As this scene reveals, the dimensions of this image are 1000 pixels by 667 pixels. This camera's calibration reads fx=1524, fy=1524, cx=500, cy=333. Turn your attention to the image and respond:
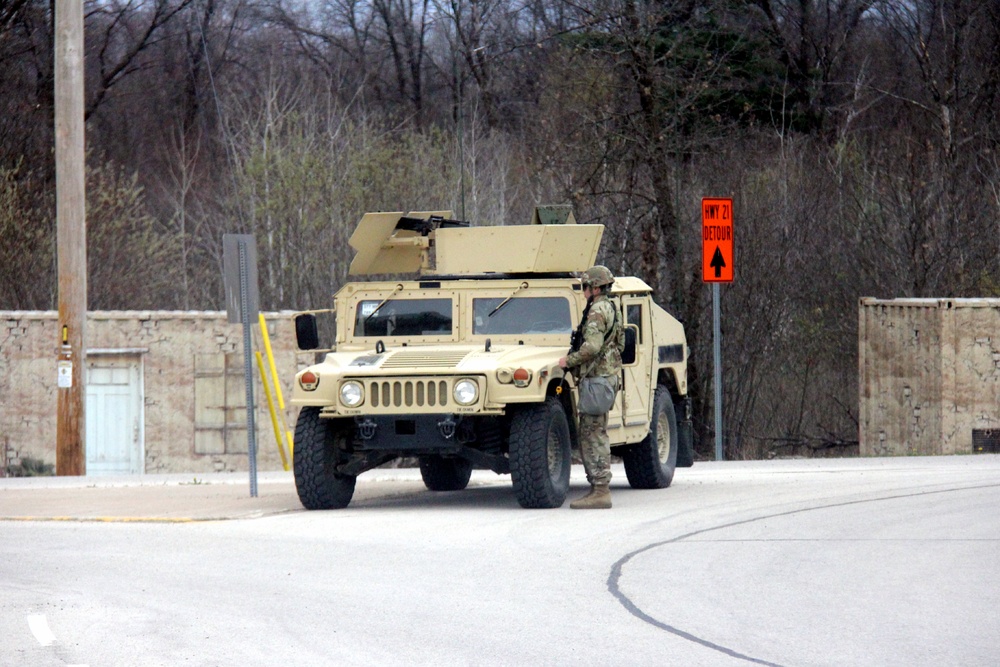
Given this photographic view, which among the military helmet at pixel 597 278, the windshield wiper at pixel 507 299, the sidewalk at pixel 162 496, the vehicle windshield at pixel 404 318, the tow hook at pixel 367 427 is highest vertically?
the military helmet at pixel 597 278

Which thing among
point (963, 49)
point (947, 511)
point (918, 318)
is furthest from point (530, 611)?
point (963, 49)

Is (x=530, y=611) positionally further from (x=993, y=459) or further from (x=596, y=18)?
(x=596, y=18)

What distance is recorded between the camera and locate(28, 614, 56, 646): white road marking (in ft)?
23.7

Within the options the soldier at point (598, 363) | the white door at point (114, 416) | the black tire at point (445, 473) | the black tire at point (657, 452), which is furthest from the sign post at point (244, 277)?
the white door at point (114, 416)

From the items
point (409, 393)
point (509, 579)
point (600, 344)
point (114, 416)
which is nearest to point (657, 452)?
point (600, 344)

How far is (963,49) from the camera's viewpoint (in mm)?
31094

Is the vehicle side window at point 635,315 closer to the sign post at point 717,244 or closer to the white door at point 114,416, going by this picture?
the sign post at point 717,244

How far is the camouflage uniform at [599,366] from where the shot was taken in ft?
39.1

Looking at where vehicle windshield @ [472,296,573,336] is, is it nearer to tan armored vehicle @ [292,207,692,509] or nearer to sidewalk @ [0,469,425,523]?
tan armored vehicle @ [292,207,692,509]

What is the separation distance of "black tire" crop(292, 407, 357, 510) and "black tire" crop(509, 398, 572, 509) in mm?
1474

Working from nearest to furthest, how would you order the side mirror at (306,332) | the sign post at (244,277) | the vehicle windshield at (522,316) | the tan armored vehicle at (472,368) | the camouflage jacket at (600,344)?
the tan armored vehicle at (472,368)
the camouflage jacket at (600,344)
the side mirror at (306,332)
the vehicle windshield at (522,316)
the sign post at (244,277)

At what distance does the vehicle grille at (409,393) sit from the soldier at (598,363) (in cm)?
104

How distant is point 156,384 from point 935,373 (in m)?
10.6

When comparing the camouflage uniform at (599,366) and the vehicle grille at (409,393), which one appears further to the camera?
the camouflage uniform at (599,366)
